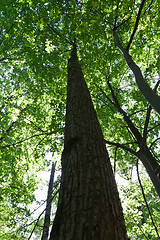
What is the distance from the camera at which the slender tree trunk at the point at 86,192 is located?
1002mm

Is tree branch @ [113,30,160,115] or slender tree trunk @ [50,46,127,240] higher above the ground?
tree branch @ [113,30,160,115]

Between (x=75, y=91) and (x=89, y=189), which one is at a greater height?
(x=75, y=91)

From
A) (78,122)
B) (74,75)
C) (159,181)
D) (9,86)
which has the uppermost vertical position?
(9,86)

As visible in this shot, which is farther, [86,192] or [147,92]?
[147,92]

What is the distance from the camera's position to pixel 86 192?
48.2 inches

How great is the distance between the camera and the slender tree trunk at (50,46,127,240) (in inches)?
39.4

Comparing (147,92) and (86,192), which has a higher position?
(147,92)

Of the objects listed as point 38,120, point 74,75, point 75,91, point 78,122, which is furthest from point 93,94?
point 78,122

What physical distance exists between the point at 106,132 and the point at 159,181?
145 inches

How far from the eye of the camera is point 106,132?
6934 mm

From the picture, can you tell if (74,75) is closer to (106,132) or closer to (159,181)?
(159,181)

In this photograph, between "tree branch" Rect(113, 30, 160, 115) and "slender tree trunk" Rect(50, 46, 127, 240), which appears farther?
"tree branch" Rect(113, 30, 160, 115)

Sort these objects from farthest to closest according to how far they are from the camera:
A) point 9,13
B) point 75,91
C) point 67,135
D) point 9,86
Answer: point 9,86 < point 9,13 < point 75,91 < point 67,135

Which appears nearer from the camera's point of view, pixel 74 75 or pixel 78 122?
pixel 78 122
